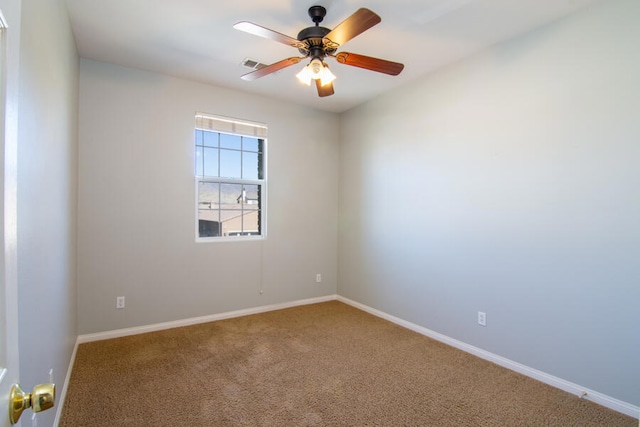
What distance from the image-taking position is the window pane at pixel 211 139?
3.70 m

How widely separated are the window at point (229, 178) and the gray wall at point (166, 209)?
0.36 feet

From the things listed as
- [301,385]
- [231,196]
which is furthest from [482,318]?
[231,196]

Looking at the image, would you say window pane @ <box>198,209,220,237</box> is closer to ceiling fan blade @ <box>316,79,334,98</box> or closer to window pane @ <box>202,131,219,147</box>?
window pane @ <box>202,131,219,147</box>

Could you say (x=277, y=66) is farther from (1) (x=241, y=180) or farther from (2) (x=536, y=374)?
(2) (x=536, y=374)

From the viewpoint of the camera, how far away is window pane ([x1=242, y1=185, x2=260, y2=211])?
398 cm

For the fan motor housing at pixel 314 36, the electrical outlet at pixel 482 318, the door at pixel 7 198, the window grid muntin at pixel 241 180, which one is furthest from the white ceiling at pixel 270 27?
the electrical outlet at pixel 482 318

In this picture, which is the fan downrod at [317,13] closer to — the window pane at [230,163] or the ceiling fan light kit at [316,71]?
the ceiling fan light kit at [316,71]

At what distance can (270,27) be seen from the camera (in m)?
2.50

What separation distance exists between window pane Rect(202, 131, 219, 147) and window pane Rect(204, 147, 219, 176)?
0.19 ft

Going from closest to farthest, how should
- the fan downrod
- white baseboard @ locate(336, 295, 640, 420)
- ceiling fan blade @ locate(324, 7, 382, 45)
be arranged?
ceiling fan blade @ locate(324, 7, 382, 45) → white baseboard @ locate(336, 295, 640, 420) → the fan downrod

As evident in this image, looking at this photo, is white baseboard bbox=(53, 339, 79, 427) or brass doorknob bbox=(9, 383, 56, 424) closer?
brass doorknob bbox=(9, 383, 56, 424)

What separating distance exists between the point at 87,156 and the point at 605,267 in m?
4.30

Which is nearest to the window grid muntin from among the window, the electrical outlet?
the window

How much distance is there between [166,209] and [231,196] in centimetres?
74
